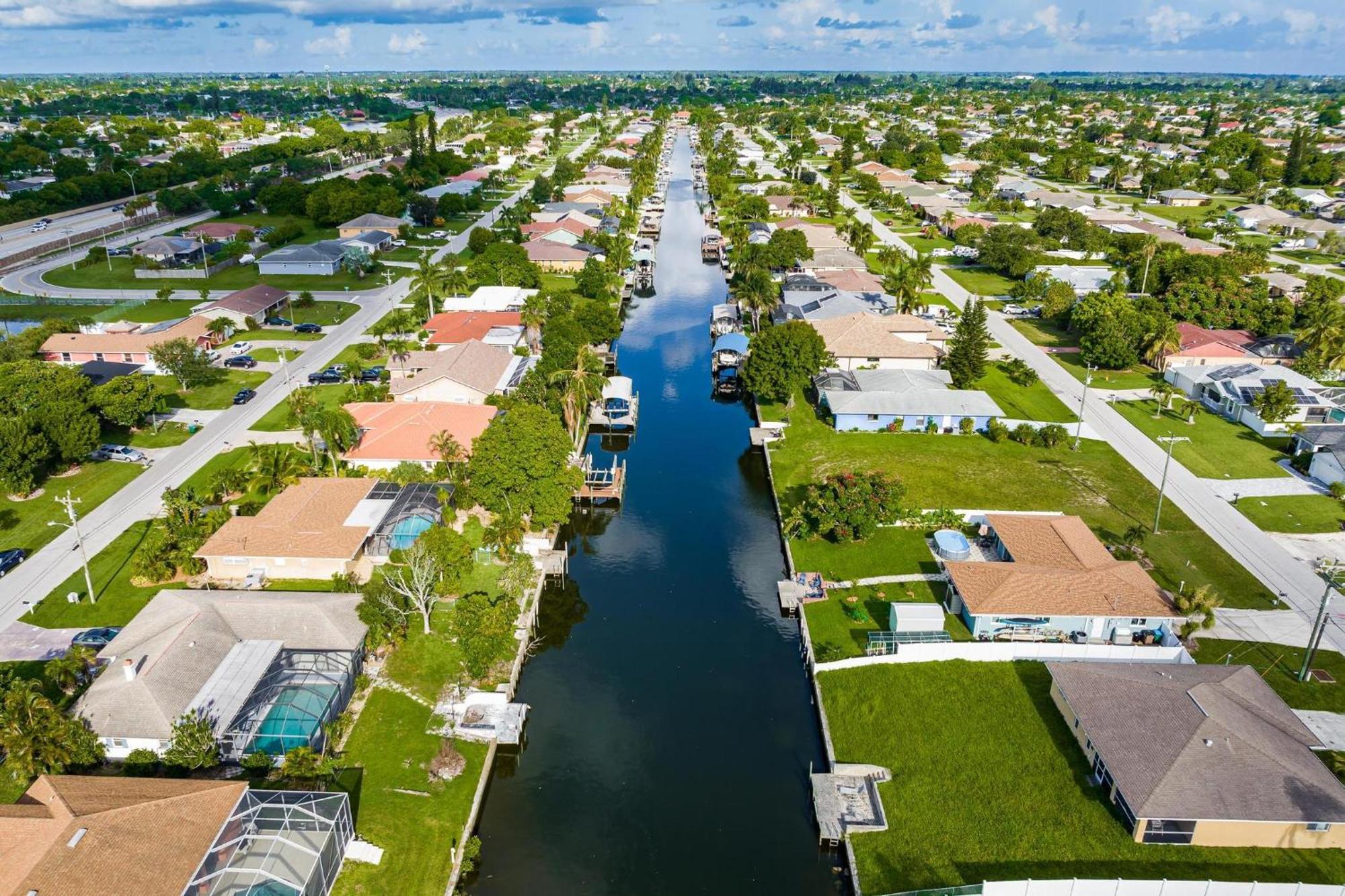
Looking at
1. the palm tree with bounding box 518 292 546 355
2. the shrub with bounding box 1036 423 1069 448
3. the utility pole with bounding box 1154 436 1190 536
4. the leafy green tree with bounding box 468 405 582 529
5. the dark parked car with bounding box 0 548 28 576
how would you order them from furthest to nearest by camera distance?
the palm tree with bounding box 518 292 546 355
the shrub with bounding box 1036 423 1069 448
the utility pole with bounding box 1154 436 1190 536
the leafy green tree with bounding box 468 405 582 529
the dark parked car with bounding box 0 548 28 576

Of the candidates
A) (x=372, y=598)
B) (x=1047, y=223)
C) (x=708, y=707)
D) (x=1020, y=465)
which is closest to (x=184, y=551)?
(x=372, y=598)

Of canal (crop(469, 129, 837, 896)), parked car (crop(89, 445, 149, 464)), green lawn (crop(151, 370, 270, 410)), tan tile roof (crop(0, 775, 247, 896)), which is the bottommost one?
canal (crop(469, 129, 837, 896))

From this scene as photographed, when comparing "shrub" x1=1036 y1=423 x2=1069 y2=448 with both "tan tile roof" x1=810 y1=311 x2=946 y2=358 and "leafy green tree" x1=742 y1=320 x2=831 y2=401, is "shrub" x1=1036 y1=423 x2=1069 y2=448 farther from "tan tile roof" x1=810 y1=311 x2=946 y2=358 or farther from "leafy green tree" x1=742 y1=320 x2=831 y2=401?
"leafy green tree" x1=742 y1=320 x2=831 y2=401

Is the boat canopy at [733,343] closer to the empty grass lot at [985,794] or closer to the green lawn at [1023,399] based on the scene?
the green lawn at [1023,399]

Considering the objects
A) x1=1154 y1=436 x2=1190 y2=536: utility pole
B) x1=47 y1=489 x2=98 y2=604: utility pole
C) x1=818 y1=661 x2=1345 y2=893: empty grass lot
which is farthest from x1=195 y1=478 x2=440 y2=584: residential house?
x1=1154 y1=436 x2=1190 y2=536: utility pole

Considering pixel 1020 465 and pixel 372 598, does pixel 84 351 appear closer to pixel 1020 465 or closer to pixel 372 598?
pixel 372 598

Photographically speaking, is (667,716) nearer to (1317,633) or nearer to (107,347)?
(1317,633)
